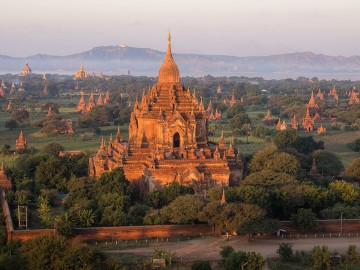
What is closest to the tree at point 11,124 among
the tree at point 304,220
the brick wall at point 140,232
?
the brick wall at point 140,232

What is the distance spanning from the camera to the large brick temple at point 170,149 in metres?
42.2

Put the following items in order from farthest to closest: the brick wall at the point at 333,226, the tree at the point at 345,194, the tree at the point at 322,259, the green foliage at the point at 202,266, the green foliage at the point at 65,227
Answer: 1. the tree at the point at 345,194
2. the brick wall at the point at 333,226
3. the green foliage at the point at 65,227
4. the tree at the point at 322,259
5. the green foliage at the point at 202,266

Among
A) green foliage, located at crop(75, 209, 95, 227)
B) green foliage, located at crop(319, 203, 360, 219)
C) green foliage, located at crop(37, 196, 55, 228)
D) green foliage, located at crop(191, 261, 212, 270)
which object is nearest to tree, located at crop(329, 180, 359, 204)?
green foliage, located at crop(319, 203, 360, 219)

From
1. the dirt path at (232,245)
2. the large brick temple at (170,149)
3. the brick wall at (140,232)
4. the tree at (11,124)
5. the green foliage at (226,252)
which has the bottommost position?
the tree at (11,124)

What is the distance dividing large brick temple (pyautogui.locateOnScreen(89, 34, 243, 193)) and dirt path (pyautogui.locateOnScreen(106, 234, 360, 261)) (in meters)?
7.30

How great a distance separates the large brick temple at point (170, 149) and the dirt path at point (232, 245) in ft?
23.9

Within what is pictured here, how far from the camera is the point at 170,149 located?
43.8 metres

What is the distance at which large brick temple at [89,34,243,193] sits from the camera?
42.2 meters

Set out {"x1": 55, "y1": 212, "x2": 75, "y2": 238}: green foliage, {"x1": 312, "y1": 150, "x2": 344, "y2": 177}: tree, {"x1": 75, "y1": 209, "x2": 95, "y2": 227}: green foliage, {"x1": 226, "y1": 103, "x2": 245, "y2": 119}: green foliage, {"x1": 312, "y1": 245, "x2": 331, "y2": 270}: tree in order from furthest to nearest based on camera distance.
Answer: {"x1": 226, "y1": 103, "x2": 245, "y2": 119}: green foliage → {"x1": 312, "y1": 150, "x2": 344, "y2": 177}: tree → {"x1": 75, "y1": 209, "x2": 95, "y2": 227}: green foliage → {"x1": 55, "y1": 212, "x2": 75, "y2": 238}: green foliage → {"x1": 312, "y1": 245, "x2": 331, "y2": 270}: tree

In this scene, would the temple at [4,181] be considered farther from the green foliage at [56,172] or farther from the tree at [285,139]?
the tree at [285,139]

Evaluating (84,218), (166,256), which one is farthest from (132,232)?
(166,256)

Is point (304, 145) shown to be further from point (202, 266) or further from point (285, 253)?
point (202, 266)

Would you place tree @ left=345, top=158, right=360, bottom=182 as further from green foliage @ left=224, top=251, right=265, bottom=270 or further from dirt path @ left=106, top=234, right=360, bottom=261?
green foliage @ left=224, top=251, right=265, bottom=270

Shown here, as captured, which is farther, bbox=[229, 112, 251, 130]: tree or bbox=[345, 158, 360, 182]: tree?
bbox=[229, 112, 251, 130]: tree
